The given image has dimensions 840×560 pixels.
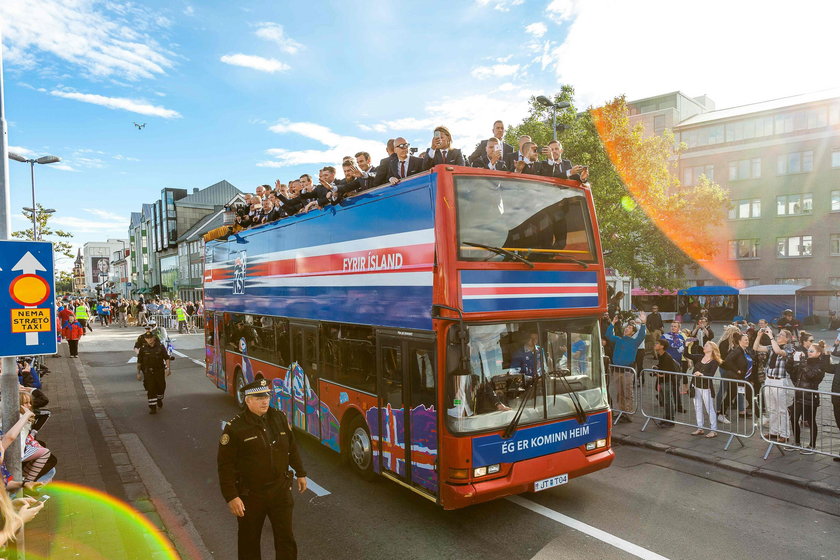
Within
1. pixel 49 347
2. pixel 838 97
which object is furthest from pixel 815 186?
pixel 49 347

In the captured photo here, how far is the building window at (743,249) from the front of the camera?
148ft

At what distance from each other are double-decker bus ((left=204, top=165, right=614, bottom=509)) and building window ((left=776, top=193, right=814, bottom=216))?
147 feet

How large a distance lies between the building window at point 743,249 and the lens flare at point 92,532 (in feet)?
163

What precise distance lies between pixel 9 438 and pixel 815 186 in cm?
5050

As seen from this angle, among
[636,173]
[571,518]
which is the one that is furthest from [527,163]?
[636,173]

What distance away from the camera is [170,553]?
553cm

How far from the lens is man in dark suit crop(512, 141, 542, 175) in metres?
6.99

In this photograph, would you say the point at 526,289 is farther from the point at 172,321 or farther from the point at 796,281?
the point at 796,281

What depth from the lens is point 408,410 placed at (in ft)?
21.0

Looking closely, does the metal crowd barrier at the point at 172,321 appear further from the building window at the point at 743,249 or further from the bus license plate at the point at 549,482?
the building window at the point at 743,249

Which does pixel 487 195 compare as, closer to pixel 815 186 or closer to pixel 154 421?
pixel 154 421

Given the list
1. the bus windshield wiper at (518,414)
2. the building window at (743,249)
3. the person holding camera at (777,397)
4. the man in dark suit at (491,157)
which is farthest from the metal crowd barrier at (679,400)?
the building window at (743,249)

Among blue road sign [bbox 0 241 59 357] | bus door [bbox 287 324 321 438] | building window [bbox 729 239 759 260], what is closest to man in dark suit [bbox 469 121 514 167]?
bus door [bbox 287 324 321 438]

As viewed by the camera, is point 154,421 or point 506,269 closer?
point 506,269
